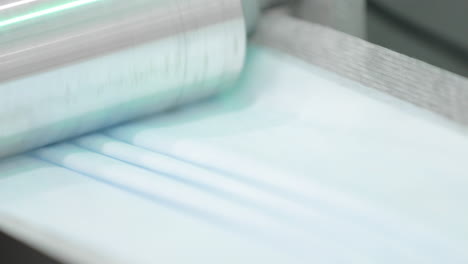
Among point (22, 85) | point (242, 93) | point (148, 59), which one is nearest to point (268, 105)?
point (242, 93)

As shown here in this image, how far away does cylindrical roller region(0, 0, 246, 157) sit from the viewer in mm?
756

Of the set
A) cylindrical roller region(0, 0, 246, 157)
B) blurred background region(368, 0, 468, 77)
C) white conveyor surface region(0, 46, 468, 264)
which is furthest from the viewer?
blurred background region(368, 0, 468, 77)

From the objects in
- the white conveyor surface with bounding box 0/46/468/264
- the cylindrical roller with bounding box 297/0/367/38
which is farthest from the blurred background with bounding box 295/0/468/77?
the white conveyor surface with bounding box 0/46/468/264

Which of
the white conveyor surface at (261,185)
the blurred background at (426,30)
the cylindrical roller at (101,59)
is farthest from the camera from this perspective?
the blurred background at (426,30)

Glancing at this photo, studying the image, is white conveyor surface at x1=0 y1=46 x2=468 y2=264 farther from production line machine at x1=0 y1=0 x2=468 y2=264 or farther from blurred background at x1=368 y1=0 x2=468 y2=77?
blurred background at x1=368 y1=0 x2=468 y2=77

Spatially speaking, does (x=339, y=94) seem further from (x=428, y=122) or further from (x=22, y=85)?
(x=22, y=85)

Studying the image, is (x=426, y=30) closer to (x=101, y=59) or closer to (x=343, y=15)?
(x=343, y=15)

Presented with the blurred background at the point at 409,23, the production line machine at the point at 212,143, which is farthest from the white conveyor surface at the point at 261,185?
the blurred background at the point at 409,23

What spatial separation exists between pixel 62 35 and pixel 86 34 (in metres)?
0.03

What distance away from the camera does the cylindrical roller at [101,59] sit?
76 centimetres

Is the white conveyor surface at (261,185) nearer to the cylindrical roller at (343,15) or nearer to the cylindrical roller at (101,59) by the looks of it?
the cylindrical roller at (101,59)

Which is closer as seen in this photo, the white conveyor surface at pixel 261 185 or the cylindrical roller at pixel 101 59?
the white conveyor surface at pixel 261 185

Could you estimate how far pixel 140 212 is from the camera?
689mm

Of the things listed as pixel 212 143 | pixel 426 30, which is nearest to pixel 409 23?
pixel 426 30
